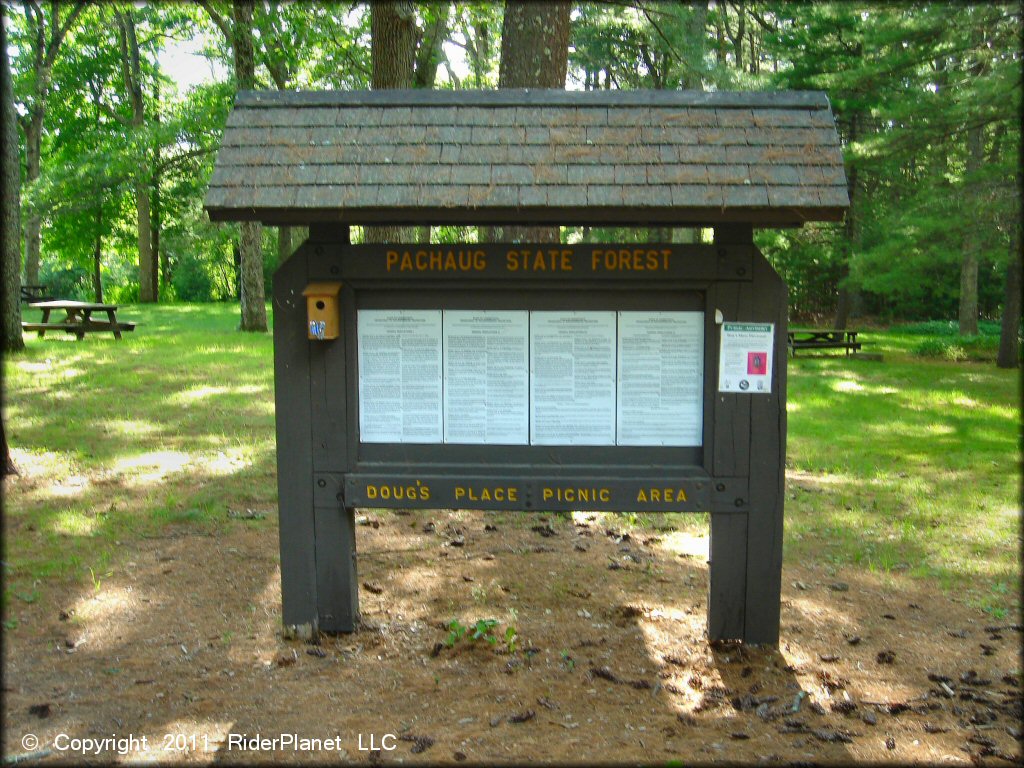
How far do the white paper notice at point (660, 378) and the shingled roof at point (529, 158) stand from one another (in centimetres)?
53

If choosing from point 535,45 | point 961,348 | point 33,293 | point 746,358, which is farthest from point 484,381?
point 33,293

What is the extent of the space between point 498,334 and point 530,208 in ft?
2.52

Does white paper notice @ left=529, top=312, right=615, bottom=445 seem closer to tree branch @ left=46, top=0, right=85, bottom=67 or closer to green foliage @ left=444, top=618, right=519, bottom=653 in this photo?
green foliage @ left=444, top=618, right=519, bottom=653

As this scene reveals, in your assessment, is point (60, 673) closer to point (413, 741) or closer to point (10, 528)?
point (413, 741)

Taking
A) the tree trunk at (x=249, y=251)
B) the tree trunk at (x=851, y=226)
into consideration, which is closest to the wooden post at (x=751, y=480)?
the tree trunk at (x=249, y=251)

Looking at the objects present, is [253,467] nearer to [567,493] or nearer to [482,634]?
[482,634]

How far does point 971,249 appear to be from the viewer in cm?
1658

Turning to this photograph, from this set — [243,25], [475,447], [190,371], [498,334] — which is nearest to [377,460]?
[475,447]

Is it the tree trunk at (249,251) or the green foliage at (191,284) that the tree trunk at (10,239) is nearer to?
the tree trunk at (249,251)

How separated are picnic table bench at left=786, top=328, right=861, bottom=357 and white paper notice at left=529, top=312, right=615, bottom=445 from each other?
1661 cm

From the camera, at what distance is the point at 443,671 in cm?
456

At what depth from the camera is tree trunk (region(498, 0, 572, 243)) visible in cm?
790

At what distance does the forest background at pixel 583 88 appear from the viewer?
13.4 metres

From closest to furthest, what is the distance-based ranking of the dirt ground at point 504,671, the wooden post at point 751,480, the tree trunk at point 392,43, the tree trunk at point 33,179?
the dirt ground at point 504,671
the wooden post at point 751,480
the tree trunk at point 392,43
the tree trunk at point 33,179
